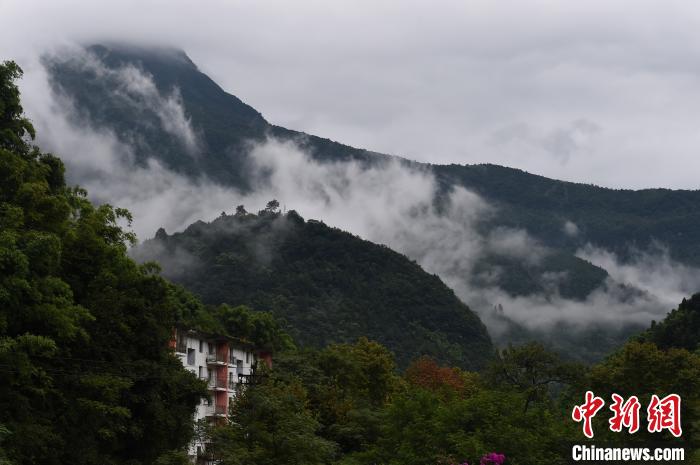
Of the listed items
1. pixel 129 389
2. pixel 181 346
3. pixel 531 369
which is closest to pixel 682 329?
pixel 531 369

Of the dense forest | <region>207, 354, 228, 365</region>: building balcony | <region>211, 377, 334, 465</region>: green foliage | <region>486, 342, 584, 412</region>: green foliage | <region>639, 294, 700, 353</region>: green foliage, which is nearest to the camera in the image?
the dense forest

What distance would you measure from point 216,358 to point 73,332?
133 feet

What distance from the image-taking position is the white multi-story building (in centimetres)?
6656

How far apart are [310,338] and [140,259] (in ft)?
139

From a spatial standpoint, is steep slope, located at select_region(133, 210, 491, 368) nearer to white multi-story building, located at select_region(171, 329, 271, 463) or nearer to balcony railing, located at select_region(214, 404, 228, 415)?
white multi-story building, located at select_region(171, 329, 271, 463)

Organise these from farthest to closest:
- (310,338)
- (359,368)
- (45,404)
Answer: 1. (310,338)
2. (359,368)
3. (45,404)

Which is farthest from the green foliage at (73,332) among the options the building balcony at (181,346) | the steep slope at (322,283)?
the steep slope at (322,283)

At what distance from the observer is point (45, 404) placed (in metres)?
34.6

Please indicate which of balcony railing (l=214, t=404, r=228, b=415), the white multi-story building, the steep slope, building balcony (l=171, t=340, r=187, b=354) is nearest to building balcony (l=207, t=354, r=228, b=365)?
the white multi-story building

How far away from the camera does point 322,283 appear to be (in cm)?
16112

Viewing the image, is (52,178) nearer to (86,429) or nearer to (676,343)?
(86,429)

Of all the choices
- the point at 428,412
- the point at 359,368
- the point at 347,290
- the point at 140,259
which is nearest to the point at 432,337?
the point at 347,290

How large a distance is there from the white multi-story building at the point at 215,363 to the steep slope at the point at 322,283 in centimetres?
6312

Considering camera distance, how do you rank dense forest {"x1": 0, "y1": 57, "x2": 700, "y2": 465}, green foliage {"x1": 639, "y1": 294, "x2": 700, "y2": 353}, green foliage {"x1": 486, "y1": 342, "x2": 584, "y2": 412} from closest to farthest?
dense forest {"x1": 0, "y1": 57, "x2": 700, "y2": 465} → green foliage {"x1": 486, "y1": 342, "x2": 584, "y2": 412} → green foliage {"x1": 639, "y1": 294, "x2": 700, "y2": 353}
